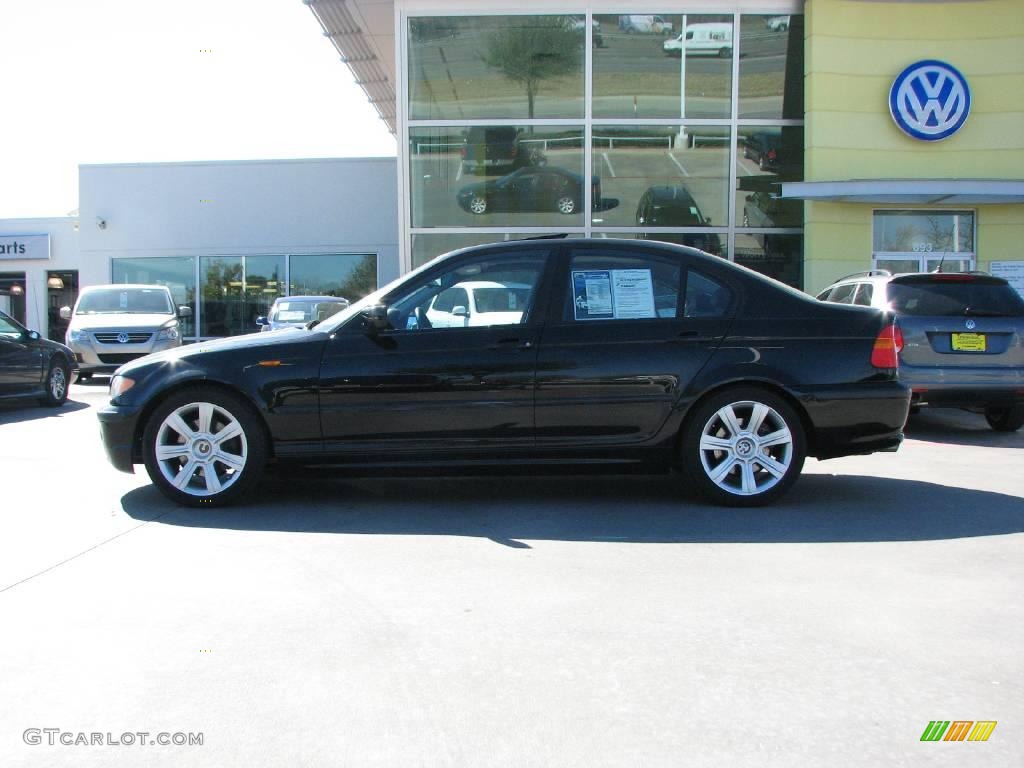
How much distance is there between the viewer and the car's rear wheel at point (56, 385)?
12391 mm

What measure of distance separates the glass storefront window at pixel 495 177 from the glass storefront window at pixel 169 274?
10653 mm

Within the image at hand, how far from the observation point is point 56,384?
41.2 ft

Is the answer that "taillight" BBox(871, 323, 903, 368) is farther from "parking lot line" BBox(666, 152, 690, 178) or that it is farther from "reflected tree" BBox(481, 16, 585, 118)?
"reflected tree" BBox(481, 16, 585, 118)

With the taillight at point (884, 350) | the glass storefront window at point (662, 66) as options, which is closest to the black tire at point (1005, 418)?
the taillight at point (884, 350)

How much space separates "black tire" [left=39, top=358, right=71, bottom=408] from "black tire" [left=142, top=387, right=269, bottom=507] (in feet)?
24.2

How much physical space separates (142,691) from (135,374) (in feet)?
10.4

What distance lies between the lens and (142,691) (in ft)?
10.6

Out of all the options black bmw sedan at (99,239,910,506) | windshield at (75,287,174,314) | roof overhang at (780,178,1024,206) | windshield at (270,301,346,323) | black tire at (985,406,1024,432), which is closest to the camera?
black bmw sedan at (99,239,910,506)

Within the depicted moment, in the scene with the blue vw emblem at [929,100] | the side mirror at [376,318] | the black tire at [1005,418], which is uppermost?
the blue vw emblem at [929,100]

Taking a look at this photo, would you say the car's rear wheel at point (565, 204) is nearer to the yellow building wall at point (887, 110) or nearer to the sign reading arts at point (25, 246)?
the yellow building wall at point (887, 110)

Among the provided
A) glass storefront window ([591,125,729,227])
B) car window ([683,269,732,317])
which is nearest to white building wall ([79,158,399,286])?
glass storefront window ([591,125,729,227])

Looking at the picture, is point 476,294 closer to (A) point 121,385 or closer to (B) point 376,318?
(B) point 376,318

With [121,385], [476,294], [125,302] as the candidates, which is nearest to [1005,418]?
[476,294]

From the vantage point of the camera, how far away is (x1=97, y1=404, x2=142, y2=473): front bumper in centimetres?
593
